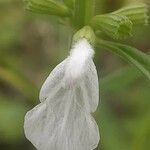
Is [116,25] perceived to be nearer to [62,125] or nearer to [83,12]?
[83,12]

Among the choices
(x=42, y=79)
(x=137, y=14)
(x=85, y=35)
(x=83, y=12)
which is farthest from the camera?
(x=42, y=79)

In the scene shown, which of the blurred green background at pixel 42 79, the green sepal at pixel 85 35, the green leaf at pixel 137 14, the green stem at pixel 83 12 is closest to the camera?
the green sepal at pixel 85 35

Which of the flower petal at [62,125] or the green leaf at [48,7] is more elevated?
the green leaf at [48,7]

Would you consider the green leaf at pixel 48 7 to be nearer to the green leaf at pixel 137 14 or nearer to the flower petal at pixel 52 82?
the green leaf at pixel 137 14

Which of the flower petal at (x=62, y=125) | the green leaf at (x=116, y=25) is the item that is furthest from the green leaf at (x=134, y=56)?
the flower petal at (x=62, y=125)

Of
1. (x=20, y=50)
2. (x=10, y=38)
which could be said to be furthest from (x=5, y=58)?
(x=20, y=50)

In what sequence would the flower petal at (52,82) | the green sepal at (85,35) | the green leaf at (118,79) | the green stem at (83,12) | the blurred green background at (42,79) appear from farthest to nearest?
the blurred green background at (42,79)
the green leaf at (118,79)
the green stem at (83,12)
the green sepal at (85,35)
the flower petal at (52,82)

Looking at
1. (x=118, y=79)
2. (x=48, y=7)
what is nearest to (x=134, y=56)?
(x=48, y=7)

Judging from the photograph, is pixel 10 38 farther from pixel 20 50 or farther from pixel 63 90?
pixel 63 90
